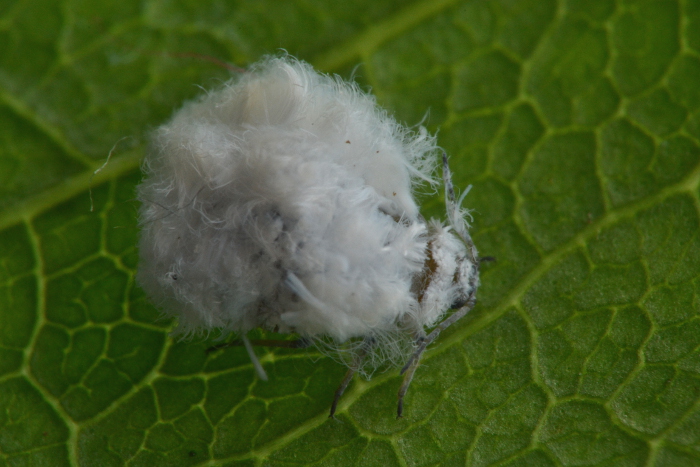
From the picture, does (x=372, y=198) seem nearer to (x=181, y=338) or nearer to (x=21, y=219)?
(x=181, y=338)

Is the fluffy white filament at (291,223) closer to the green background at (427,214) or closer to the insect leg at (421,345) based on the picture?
the insect leg at (421,345)

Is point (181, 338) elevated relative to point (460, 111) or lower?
lower

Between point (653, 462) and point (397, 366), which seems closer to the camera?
point (653, 462)

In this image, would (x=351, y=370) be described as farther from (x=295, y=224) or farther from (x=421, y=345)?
(x=295, y=224)

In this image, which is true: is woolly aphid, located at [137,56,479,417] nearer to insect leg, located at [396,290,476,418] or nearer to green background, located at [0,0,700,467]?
insect leg, located at [396,290,476,418]

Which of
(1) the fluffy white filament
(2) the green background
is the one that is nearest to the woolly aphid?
(1) the fluffy white filament

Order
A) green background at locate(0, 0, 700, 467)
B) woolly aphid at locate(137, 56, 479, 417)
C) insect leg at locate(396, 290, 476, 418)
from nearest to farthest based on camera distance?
woolly aphid at locate(137, 56, 479, 417), insect leg at locate(396, 290, 476, 418), green background at locate(0, 0, 700, 467)

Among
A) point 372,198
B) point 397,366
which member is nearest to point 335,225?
point 372,198

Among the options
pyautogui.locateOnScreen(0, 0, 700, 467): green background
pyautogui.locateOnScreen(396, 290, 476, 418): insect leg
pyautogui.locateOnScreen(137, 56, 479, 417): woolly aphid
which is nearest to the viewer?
pyautogui.locateOnScreen(137, 56, 479, 417): woolly aphid
